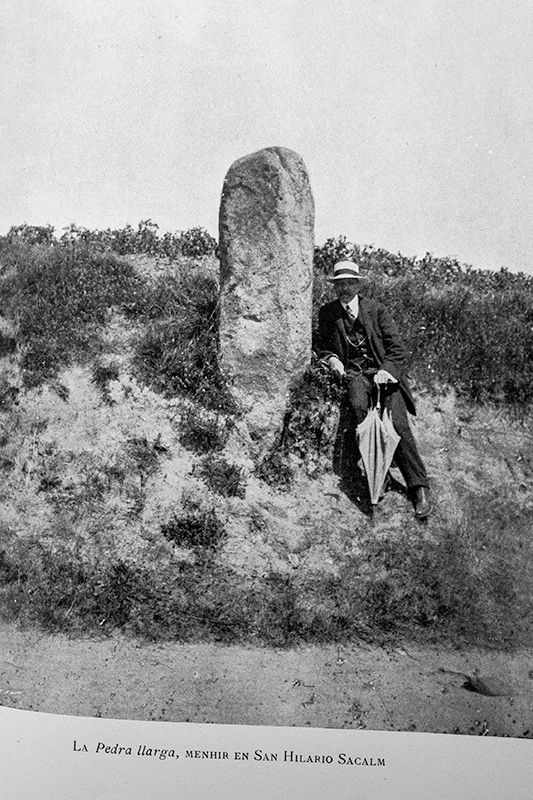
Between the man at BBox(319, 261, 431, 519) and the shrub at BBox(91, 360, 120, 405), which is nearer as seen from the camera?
the man at BBox(319, 261, 431, 519)

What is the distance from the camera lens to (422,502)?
21.5ft

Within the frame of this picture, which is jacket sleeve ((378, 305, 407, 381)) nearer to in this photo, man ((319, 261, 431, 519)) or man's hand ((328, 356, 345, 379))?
man ((319, 261, 431, 519))

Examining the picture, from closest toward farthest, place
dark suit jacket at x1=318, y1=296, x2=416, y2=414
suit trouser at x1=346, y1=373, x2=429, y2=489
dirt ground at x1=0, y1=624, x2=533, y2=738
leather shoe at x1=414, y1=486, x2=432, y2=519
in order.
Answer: dirt ground at x1=0, y1=624, x2=533, y2=738, leather shoe at x1=414, y1=486, x2=432, y2=519, suit trouser at x1=346, y1=373, x2=429, y2=489, dark suit jacket at x1=318, y1=296, x2=416, y2=414

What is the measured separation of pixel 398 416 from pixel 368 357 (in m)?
0.63

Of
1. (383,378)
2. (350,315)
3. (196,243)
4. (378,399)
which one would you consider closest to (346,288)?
(350,315)

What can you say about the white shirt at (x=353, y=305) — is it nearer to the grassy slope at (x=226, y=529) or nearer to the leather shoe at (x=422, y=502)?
the grassy slope at (x=226, y=529)

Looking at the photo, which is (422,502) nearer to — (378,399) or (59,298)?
(378,399)

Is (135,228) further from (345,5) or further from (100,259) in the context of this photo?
(345,5)

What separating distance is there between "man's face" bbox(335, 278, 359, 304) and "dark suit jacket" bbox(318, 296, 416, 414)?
3.1 inches

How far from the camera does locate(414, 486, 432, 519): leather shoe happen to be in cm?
648

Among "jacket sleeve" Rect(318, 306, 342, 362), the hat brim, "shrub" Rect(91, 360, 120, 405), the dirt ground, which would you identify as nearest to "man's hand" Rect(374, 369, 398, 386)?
"jacket sleeve" Rect(318, 306, 342, 362)

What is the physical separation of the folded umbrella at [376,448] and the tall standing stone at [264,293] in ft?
2.99

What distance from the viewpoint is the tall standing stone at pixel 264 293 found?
7.05 m

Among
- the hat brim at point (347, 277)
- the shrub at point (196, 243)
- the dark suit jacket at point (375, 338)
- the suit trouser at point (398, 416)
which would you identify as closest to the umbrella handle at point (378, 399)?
the suit trouser at point (398, 416)
